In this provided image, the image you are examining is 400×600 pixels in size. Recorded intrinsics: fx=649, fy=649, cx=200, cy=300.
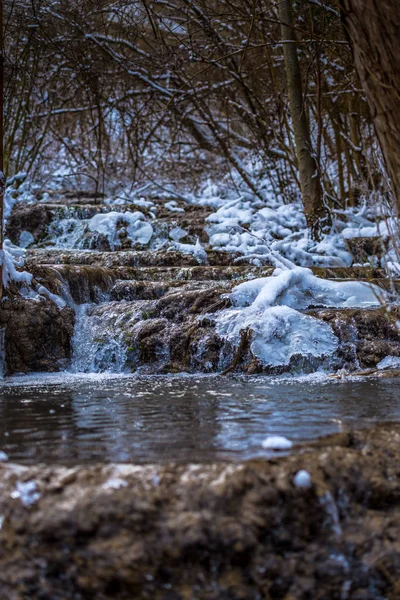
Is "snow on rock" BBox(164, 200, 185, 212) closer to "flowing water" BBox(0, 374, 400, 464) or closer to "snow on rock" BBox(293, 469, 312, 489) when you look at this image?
"flowing water" BBox(0, 374, 400, 464)

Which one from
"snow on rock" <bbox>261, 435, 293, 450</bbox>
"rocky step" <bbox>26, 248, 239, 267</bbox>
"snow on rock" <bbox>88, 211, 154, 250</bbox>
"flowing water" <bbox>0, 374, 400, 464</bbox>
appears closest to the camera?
"snow on rock" <bbox>261, 435, 293, 450</bbox>

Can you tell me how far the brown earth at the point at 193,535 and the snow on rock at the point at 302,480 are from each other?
1cm

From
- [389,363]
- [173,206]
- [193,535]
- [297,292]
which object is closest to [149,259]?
[297,292]

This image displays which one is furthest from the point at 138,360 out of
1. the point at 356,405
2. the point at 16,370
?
the point at 356,405

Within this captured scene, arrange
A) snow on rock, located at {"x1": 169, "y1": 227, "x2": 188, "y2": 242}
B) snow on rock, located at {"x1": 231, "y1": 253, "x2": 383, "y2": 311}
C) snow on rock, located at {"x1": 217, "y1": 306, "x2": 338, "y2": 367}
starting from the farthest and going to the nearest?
snow on rock, located at {"x1": 169, "y1": 227, "x2": 188, "y2": 242}, snow on rock, located at {"x1": 231, "y1": 253, "x2": 383, "y2": 311}, snow on rock, located at {"x1": 217, "y1": 306, "x2": 338, "y2": 367}

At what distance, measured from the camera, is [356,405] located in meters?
3.36

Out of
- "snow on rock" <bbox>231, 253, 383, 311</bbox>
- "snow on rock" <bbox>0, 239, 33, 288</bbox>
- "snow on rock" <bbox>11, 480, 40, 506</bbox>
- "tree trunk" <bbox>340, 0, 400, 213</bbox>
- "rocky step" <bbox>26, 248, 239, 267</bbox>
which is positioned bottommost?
"snow on rock" <bbox>11, 480, 40, 506</bbox>

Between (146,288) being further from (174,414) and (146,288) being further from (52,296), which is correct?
(174,414)

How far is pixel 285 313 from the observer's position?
5.65 meters

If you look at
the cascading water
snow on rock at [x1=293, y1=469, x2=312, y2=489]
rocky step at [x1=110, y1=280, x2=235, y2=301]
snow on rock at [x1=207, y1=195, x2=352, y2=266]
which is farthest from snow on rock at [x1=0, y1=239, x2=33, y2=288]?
snow on rock at [x1=293, y1=469, x2=312, y2=489]

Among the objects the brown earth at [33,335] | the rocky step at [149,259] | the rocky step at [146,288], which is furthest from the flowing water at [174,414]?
the rocky step at [149,259]

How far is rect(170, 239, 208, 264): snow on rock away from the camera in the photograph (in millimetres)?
8477

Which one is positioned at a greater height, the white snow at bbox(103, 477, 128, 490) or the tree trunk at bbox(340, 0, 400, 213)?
the tree trunk at bbox(340, 0, 400, 213)

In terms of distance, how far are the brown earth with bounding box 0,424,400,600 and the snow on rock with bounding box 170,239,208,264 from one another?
663cm
